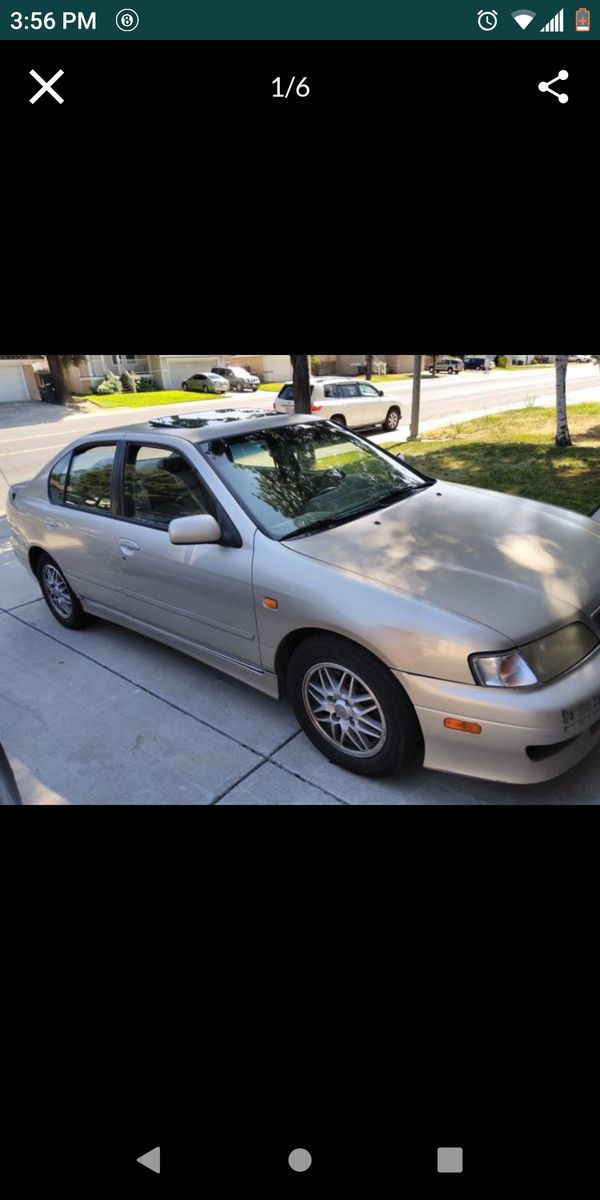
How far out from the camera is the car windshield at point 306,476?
3.34 metres

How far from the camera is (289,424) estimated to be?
13.1 ft

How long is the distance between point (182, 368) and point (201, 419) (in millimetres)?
37348

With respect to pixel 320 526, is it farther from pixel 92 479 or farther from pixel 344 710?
pixel 92 479

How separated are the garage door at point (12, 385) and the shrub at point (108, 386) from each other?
12.8ft

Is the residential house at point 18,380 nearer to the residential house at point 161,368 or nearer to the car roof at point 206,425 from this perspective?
the residential house at point 161,368

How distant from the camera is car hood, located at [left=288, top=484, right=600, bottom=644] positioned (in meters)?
2.60

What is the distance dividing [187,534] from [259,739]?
1123 mm

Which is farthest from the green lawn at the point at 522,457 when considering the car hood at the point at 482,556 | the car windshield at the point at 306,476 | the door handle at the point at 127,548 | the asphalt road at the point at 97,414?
the door handle at the point at 127,548

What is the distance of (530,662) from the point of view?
2.47m

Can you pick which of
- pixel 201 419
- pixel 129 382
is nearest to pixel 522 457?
pixel 201 419

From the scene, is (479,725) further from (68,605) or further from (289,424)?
(68,605)

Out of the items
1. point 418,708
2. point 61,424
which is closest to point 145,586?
point 418,708

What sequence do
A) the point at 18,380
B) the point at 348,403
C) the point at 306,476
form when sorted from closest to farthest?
1. the point at 306,476
2. the point at 348,403
3. the point at 18,380

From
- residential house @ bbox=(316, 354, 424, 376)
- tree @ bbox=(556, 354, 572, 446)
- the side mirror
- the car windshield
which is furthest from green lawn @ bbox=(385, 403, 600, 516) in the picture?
residential house @ bbox=(316, 354, 424, 376)
